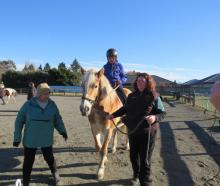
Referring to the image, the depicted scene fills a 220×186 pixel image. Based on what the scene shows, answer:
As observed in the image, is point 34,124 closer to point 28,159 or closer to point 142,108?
point 28,159

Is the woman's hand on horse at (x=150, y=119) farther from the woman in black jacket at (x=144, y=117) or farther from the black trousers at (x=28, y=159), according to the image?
the black trousers at (x=28, y=159)

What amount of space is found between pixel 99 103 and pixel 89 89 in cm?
60

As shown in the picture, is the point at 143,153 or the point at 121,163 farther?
the point at 121,163

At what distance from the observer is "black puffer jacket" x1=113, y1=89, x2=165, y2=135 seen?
5488mm

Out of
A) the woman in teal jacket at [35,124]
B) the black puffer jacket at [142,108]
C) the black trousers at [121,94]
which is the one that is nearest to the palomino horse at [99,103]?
the black trousers at [121,94]

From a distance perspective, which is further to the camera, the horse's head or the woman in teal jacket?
the horse's head

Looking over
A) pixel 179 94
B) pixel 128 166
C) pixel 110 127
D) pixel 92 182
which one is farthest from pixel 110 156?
pixel 179 94

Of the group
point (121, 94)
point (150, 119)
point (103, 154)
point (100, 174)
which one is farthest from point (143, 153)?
point (121, 94)

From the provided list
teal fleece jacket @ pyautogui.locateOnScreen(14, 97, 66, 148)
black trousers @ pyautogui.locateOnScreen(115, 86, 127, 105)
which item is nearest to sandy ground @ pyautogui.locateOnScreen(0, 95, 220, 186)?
teal fleece jacket @ pyautogui.locateOnScreen(14, 97, 66, 148)

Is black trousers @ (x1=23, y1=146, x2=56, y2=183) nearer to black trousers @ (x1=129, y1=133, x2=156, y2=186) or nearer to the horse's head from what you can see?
the horse's head

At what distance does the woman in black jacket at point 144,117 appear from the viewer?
5.48 metres

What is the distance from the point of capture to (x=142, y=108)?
217 inches

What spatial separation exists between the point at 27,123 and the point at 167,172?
9.24ft

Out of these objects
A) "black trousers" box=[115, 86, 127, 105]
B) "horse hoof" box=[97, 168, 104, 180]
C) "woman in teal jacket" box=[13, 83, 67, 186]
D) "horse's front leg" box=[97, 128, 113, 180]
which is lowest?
"horse hoof" box=[97, 168, 104, 180]
